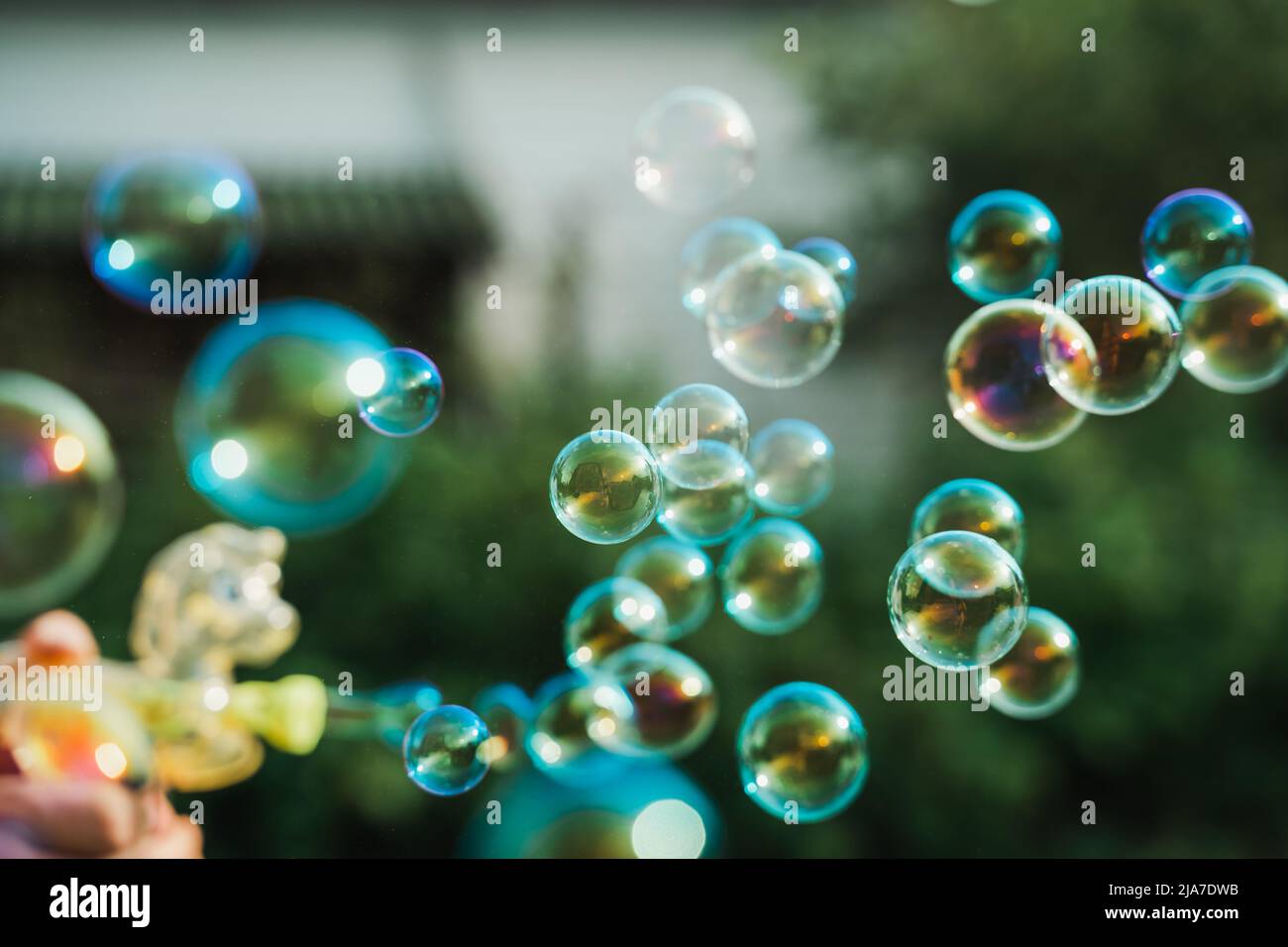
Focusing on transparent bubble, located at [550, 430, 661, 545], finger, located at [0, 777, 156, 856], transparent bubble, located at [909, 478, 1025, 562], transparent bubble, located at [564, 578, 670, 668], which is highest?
transparent bubble, located at [550, 430, 661, 545]

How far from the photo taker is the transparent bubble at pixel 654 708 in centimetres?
321

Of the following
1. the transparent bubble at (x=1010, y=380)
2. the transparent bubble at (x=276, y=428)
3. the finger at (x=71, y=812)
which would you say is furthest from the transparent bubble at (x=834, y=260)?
the finger at (x=71, y=812)

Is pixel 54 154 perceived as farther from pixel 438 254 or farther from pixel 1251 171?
pixel 1251 171

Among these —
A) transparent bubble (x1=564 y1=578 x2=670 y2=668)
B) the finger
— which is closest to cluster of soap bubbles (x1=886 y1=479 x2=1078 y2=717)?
transparent bubble (x1=564 y1=578 x2=670 y2=668)

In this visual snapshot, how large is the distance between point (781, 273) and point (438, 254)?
2.86 meters

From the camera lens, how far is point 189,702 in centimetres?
Result: 294

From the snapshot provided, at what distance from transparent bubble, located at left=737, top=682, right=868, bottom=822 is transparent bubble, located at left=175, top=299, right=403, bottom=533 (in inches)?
53.1

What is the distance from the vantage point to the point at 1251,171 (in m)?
5.33

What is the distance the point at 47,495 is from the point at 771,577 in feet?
5.62

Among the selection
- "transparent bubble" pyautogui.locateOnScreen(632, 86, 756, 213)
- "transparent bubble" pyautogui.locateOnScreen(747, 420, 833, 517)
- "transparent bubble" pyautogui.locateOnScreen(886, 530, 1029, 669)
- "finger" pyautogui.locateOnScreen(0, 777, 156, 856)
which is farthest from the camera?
"transparent bubble" pyautogui.locateOnScreen(632, 86, 756, 213)

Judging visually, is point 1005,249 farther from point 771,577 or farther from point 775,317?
point 771,577

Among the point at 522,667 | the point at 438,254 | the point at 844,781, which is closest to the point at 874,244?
the point at 438,254

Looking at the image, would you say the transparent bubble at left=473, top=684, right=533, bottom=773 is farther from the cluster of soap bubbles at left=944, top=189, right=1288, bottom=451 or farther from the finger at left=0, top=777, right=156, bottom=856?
the cluster of soap bubbles at left=944, top=189, right=1288, bottom=451

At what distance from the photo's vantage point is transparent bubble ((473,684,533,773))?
3496 mm
